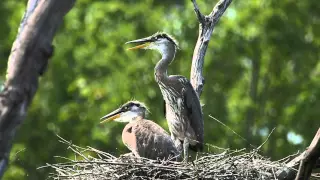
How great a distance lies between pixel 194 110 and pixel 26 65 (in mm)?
4198

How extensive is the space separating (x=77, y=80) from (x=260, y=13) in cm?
377

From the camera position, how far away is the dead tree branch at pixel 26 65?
3.42 m

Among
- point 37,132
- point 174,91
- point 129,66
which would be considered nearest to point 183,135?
point 174,91

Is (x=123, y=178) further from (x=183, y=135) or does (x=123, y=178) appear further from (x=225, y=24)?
(x=225, y=24)

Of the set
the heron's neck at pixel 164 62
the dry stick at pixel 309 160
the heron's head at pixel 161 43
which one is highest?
the heron's head at pixel 161 43

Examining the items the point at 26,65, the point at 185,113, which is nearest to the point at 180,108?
the point at 185,113

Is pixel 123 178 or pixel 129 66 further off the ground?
pixel 129 66

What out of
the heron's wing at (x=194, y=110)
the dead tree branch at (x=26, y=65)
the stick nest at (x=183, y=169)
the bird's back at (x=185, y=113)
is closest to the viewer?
the dead tree branch at (x=26, y=65)

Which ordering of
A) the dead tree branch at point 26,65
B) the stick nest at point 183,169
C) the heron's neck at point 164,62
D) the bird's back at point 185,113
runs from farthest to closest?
1. the heron's neck at point 164,62
2. the bird's back at point 185,113
3. the stick nest at point 183,169
4. the dead tree branch at point 26,65

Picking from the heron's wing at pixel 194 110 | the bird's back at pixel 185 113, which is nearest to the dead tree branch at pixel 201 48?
the heron's wing at pixel 194 110

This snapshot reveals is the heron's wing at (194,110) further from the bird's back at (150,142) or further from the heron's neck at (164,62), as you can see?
the bird's back at (150,142)

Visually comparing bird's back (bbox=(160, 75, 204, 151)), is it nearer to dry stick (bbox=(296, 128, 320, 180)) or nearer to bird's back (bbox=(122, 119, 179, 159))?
bird's back (bbox=(122, 119, 179, 159))

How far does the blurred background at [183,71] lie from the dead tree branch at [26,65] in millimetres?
11935

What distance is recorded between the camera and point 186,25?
56.9ft
